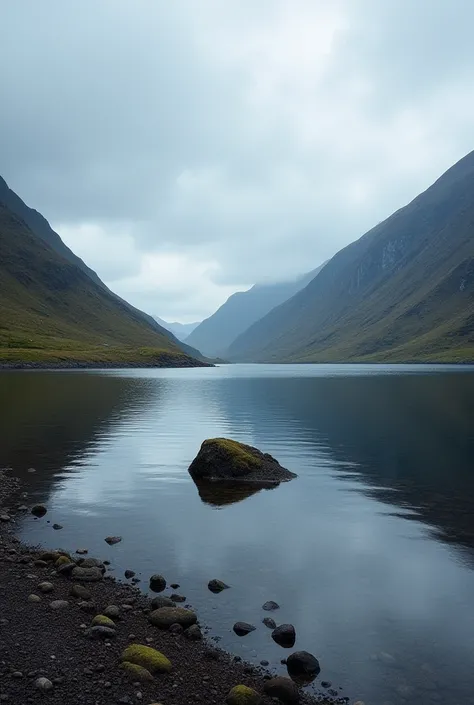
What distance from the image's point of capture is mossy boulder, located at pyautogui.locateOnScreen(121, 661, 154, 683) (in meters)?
13.5

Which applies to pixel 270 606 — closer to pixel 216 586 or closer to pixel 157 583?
pixel 216 586

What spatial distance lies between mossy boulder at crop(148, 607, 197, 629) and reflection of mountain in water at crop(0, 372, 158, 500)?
1974 cm

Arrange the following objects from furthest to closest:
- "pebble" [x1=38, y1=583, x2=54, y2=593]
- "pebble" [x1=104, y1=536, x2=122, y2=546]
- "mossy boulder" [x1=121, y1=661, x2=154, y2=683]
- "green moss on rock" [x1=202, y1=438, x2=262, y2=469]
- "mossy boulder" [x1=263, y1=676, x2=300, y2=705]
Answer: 1. "green moss on rock" [x1=202, y1=438, x2=262, y2=469]
2. "pebble" [x1=104, y1=536, x2=122, y2=546]
3. "pebble" [x1=38, y1=583, x2=54, y2=593]
4. "mossy boulder" [x1=121, y1=661, x2=154, y2=683]
5. "mossy boulder" [x1=263, y1=676, x2=300, y2=705]

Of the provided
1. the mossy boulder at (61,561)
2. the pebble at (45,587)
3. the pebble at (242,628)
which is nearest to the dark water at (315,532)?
the pebble at (242,628)

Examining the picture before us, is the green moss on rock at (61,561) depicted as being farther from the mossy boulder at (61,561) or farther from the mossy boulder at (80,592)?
the mossy boulder at (80,592)

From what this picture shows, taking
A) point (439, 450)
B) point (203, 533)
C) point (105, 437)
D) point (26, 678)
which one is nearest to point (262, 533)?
point (203, 533)

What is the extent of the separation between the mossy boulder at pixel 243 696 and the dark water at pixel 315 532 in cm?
244

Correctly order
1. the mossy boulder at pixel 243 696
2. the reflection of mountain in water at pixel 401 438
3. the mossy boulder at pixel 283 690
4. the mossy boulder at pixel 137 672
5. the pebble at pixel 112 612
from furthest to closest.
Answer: the reflection of mountain in water at pixel 401 438 → the pebble at pixel 112 612 → the mossy boulder at pixel 137 672 → the mossy boulder at pixel 283 690 → the mossy boulder at pixel 243 696

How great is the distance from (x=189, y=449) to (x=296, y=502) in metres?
20.3

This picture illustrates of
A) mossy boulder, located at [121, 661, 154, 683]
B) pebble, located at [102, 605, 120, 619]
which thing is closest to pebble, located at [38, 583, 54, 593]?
pebble, located at [102, 605, 120, 619]

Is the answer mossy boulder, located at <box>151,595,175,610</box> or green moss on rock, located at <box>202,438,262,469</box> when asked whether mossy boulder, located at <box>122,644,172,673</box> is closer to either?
mossy boulder, located at <box>151,595,175,610</box>

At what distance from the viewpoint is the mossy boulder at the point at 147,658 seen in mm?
14078

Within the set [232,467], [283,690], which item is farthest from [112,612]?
[232,467]

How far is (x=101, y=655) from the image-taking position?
47.5ft
